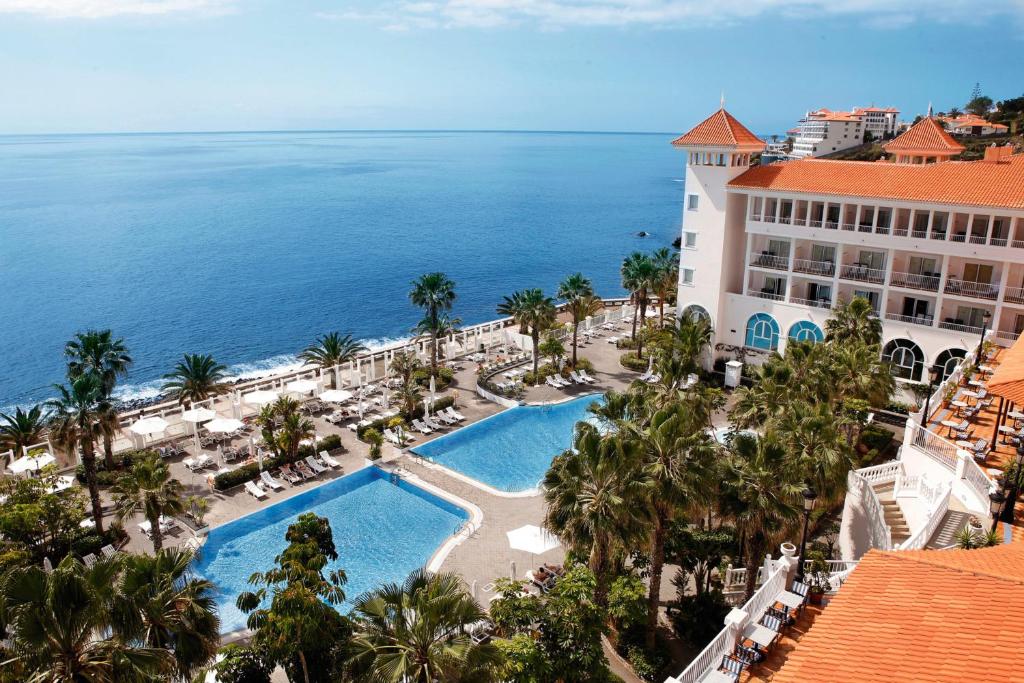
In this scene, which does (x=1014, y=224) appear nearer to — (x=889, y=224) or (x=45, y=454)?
(x=889, y=224)

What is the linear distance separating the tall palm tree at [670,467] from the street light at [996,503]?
629 cm

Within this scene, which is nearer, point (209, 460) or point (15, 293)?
point (209, 460)

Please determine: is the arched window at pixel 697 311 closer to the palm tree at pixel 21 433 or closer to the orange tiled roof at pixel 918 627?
the orange tiled roof at pixel 918 627

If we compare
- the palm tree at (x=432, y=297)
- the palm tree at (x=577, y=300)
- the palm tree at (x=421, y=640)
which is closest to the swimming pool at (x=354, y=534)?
the palm tree at (x=421, y=640)

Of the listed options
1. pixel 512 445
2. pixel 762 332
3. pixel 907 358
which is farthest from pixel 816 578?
pixel 762 332

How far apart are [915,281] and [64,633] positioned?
3838 cm

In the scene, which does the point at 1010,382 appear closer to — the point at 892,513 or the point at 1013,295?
the point at 892,513

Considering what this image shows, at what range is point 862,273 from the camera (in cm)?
3769

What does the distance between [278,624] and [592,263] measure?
92602mm

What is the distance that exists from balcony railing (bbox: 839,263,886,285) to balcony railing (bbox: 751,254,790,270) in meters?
2.96

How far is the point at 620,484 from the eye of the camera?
17016 millimetres

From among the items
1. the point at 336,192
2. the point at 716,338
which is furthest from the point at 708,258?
the point at 336,192

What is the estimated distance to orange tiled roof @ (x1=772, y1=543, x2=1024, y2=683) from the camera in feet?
31.9

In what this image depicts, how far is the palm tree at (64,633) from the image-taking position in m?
11.0
